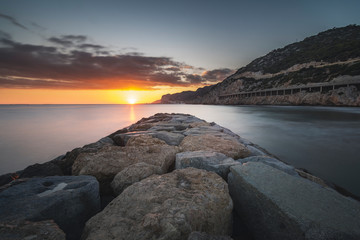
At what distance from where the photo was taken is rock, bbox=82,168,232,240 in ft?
4.51

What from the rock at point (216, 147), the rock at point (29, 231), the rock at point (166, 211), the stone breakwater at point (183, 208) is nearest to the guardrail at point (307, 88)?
the rock at point (216, 147)

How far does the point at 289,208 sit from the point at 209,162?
4.38 feet

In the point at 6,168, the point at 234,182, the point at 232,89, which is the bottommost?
the point at 6,168

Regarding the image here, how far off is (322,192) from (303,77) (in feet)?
177

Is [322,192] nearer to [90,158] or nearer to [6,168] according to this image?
[90,158]

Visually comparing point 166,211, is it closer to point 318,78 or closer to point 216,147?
point 216,147

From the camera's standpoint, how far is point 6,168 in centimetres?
612

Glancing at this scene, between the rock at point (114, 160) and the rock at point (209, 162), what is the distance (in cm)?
38

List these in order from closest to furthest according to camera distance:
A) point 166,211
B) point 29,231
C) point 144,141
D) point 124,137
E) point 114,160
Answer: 1. point 29,231
2. point 166,211
3. point 114,160
4. point 144,141
5. point 124,137

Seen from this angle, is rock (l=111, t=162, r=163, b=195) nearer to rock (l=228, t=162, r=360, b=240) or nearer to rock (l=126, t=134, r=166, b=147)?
rock (l=228, t=162, r=360, b=240)

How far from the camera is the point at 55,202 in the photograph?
1.73 meters

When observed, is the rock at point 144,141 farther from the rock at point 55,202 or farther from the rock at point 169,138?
the rock at point 55,202

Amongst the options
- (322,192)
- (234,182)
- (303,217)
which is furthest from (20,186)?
(322,192)

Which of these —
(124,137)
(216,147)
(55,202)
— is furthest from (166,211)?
(124,137)
